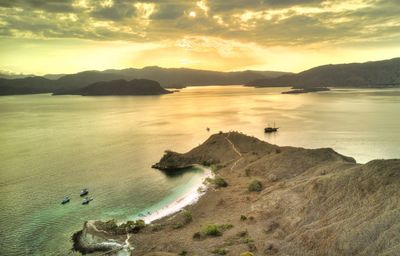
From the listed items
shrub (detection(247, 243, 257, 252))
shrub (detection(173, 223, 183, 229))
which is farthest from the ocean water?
shrub (detection(247, 243, 257, 252))

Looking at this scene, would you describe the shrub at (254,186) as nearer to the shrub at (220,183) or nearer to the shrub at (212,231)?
the shrub at (220,183)

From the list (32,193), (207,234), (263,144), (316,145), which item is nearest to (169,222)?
(207,234)

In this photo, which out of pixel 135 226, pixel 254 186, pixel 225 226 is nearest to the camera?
pixel 225 226

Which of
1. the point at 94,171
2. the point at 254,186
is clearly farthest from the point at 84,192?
the point at 254,186

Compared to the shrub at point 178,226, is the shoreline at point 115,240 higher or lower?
lower

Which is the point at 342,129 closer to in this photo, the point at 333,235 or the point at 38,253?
the point at 333,235

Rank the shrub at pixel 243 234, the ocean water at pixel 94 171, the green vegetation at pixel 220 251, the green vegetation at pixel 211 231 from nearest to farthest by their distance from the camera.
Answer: the green vegetation at pixel 220 251 → the shrub at pixel 243 234 → the green vegetation at pixel 211 231 → the ocean water at pixel 94 171

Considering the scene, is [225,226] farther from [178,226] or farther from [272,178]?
[272,178]

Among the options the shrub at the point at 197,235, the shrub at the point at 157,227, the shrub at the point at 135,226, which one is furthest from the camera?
the shrub at the point at 157,227

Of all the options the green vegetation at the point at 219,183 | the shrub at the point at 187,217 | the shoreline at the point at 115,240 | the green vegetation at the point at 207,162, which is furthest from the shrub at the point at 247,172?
the shrub at the point at 187,217
